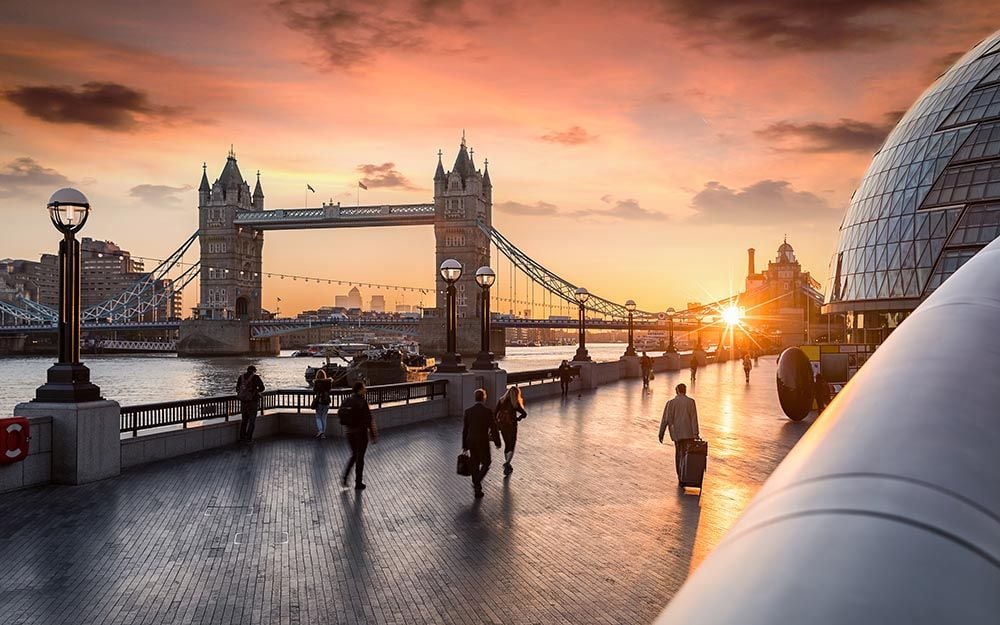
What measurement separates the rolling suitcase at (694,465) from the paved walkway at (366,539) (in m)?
0.24

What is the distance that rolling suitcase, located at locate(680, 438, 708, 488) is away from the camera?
11531 millimetres

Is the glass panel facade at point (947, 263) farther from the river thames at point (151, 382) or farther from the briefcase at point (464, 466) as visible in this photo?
the briefcase at point (464, 466)

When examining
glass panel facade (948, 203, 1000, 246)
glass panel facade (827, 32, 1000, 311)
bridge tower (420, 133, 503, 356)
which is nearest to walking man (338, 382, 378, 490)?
glass panel facade (827, 32, 1000, 311)

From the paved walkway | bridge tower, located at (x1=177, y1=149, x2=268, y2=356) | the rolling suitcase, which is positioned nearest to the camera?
the paved walkway

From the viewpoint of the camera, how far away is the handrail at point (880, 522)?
1.31m

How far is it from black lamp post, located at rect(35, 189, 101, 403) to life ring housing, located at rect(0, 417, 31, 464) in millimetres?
839

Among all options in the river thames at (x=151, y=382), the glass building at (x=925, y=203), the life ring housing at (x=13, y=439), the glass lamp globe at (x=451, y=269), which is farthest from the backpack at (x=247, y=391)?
the glass building at (x=925, y=203)

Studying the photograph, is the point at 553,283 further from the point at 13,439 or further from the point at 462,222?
the point at 13,439

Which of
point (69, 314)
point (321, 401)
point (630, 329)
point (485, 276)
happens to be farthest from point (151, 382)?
point (69, 314)

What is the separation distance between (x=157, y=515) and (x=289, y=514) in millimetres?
1613

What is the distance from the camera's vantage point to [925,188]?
5456 cm

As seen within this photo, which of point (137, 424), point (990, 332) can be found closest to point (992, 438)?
point (990, 332)

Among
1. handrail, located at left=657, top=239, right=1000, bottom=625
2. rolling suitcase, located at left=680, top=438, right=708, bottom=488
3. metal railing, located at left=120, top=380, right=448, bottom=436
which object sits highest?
handrail, located at left=657, top=239, right=1000, bottom=625

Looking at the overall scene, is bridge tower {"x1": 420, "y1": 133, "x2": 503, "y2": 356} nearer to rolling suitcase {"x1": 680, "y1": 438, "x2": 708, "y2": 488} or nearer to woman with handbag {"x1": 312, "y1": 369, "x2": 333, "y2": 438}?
woman with handbag {"x1": 312, "y1": 369, "x2": 333, "y2": 438}
